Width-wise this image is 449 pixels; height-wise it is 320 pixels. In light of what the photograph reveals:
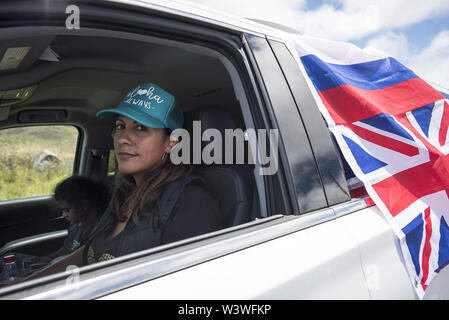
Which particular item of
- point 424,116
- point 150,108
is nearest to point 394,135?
point 424,116

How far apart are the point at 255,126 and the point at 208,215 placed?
1.64 feet

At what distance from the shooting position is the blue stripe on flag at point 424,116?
224 cm

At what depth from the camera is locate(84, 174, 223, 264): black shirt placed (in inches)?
66.3

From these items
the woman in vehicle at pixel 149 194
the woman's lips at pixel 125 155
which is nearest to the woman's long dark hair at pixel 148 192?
the woman in vehicle at pixel 149 194

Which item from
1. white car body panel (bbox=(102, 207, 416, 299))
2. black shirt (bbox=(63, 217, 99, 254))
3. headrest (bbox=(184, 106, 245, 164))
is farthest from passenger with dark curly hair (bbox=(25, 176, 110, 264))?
white car body panel (bbox=(102, 207, 416, 299))

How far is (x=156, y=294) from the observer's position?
935 mm

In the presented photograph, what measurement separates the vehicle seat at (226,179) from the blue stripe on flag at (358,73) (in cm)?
57

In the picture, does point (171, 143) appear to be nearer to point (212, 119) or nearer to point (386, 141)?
point (212, 119)

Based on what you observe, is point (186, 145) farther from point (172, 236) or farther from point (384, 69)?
point (384, 69)

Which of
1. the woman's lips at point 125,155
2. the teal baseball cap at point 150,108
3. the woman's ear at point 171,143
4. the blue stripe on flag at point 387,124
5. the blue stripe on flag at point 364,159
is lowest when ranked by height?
the blue stripe on flag at point 364,159

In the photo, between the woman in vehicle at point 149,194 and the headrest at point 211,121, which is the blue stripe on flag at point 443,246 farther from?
the headrest at point 211,121

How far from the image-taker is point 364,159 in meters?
1.78

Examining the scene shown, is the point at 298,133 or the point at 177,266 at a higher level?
the point at 298,133
